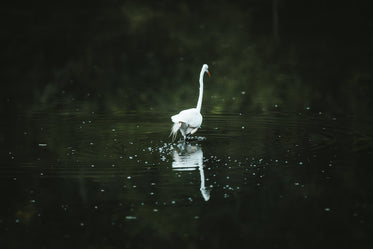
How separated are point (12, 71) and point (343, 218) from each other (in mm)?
17328

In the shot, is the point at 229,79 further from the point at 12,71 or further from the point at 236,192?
the point at 236,192

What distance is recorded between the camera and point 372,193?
9430 millimetres

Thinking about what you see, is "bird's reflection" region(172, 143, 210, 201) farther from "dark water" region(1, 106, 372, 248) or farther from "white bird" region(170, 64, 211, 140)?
"white bird" region(170, 64, 211, 140)

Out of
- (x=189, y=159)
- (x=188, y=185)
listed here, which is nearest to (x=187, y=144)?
(x=189, y=159)

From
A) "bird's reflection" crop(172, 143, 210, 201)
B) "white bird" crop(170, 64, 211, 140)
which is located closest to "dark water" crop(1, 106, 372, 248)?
"bird's reflection" crop(172, 143, 210, 201)

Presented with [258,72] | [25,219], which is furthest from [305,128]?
[258,72]

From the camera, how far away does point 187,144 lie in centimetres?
1280

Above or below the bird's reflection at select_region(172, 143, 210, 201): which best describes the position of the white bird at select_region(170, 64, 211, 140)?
above

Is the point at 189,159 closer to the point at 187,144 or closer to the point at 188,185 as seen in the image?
the point at 187,144

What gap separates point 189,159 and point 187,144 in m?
1.33

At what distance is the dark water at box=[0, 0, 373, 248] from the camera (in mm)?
8391

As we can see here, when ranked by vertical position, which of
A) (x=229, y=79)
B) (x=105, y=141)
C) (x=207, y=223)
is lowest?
(x=207, y=223)

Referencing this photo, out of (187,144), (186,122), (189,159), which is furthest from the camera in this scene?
(187,144)

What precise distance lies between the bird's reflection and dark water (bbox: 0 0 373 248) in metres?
0.03
